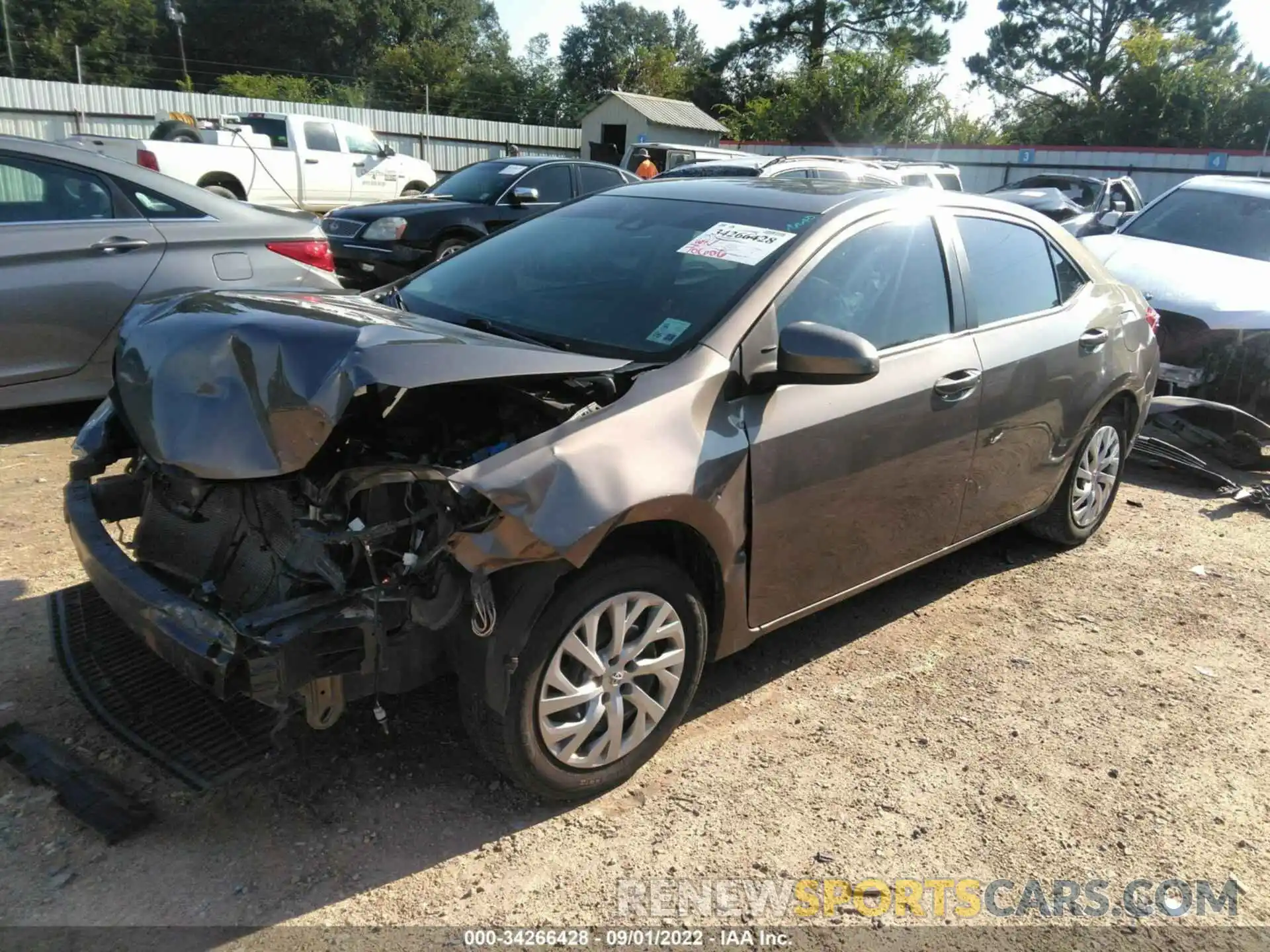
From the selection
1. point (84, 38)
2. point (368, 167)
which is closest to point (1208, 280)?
point (368, 167)

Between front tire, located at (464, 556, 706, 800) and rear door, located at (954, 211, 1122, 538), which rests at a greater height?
rear door, located at (954, 211, 1122, 538)

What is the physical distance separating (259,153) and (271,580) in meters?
16.3

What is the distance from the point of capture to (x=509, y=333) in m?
3.32

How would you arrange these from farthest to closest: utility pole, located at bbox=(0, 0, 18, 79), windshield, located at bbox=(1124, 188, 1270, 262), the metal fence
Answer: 1. utility pole, located at bbox=(0, 0, 18, 79)
2. the metal fence
3. windshield, located at bbox=(1124, 188, 1270, 262)

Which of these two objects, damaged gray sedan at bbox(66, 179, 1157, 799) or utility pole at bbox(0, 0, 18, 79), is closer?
damaged gray sedan at bbox(66, 179, 1157, 799)

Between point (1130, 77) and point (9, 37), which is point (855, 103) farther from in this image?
point (9, 37)

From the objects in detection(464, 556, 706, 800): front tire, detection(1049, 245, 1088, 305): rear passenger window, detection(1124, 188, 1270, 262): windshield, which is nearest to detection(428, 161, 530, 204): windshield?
detection(1124, 188, 1270, 262): windshield

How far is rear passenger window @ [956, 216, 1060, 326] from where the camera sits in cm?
399

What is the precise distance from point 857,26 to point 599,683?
5265 centimetres

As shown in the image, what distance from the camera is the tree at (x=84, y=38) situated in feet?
166

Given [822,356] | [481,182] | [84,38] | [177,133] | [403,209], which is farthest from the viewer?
[84,38]

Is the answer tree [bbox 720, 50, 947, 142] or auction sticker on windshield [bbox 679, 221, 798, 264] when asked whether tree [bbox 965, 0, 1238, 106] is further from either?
auction sticker on windshield [bbox 679, 221, 798, 264]

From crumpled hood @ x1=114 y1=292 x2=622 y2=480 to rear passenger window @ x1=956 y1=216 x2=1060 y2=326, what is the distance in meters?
1.87

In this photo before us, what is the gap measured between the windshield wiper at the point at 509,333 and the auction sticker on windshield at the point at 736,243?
65cm
